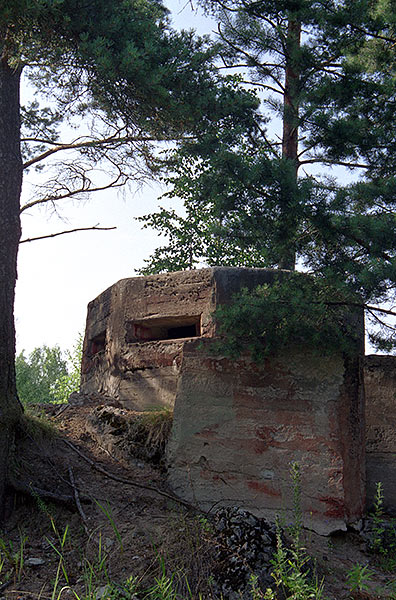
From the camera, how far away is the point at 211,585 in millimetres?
4121

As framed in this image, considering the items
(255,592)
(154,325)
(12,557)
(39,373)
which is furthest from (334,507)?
(39,373)

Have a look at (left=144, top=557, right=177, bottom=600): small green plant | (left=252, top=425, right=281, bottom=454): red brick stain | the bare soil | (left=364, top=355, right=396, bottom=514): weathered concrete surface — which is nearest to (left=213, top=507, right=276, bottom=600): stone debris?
the bare soil

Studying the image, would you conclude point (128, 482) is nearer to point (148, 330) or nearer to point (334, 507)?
point (334, 507)

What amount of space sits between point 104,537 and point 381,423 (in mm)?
3416

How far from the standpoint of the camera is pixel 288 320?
5.55 m

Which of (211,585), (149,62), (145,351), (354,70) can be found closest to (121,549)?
(211,585)

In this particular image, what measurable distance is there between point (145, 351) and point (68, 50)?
3.27m

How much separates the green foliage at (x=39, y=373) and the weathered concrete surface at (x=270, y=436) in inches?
569

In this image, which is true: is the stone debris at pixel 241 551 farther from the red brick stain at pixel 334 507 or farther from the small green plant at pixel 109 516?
the red brick stain at pixel 334 507

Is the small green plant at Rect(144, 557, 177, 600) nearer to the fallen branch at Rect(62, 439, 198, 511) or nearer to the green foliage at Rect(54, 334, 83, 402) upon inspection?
the fallen branch at Rect(62, 439, 198, 511)

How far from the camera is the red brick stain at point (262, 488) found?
5566 millimetres

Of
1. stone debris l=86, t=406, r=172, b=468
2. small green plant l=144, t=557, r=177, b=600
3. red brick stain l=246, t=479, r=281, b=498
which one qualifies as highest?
stone debris l=86, t=406, r=172, b=468

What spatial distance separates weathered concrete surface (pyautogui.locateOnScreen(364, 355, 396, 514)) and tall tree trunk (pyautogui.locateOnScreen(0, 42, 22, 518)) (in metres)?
3.59

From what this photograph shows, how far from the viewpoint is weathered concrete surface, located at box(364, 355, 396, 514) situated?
21.3 ft
